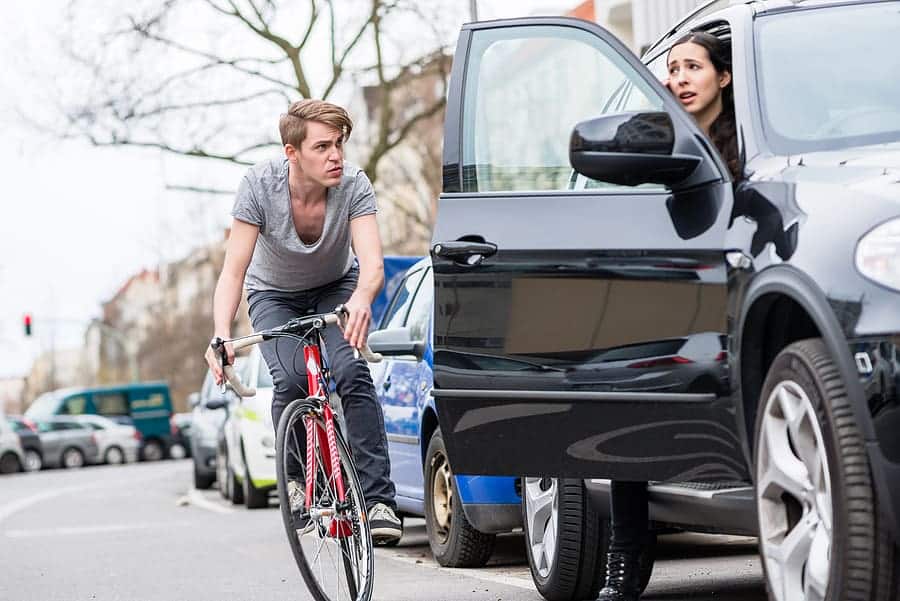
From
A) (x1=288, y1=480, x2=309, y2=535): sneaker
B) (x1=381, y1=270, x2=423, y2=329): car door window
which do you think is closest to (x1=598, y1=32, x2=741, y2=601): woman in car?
(x1=288, y1=480, x2=309, y2=535): sneaker

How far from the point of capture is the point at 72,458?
46344 mm

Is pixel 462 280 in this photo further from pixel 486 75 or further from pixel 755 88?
pixel 755 88

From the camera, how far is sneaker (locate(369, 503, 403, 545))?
5922mm

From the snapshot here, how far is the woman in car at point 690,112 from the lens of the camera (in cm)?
532

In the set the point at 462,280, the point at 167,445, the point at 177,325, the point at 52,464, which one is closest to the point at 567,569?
the point at 462,280

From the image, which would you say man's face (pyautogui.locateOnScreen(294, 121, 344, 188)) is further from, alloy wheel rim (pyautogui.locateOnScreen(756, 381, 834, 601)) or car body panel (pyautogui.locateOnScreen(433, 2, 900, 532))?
alloy wheel rim (pyautogui.locateOnScreen(756, 381, 834, 601))

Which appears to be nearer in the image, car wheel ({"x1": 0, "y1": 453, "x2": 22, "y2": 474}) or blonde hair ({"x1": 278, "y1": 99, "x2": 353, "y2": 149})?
blonde hair ({"x1": 278, "y1": 99, "x2": 353, "y2": 149})

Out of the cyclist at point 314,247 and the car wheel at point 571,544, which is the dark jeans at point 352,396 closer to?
the cyclist at point 314,247

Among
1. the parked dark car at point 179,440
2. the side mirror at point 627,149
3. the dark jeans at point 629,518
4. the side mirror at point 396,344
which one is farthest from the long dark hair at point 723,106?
the parked dark car at point 179,440

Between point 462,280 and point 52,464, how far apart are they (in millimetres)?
42174

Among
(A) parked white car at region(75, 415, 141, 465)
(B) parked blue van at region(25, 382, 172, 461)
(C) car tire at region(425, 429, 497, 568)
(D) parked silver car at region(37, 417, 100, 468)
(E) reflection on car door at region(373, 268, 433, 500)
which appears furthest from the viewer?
(B) parked blue van at region(25, 382, 172, 461)

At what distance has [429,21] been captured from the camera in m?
26.8

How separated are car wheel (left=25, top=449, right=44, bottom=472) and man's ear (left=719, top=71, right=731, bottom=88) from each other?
41064 millimetres

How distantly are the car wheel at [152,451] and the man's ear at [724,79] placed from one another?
154 ft
